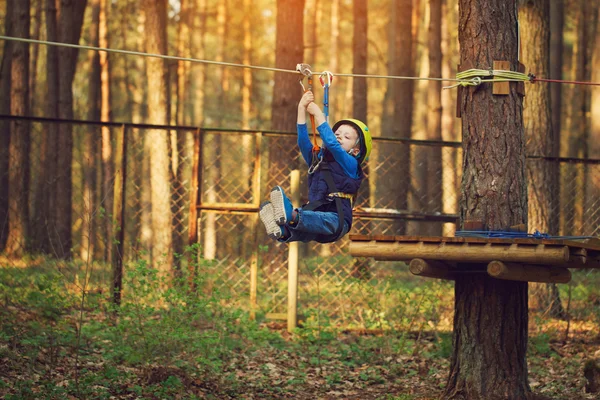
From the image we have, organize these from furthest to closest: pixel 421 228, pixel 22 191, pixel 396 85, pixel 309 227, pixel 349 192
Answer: pixel 421 228 → pixel 396 85 → pixel 22 191 → pixel 349 192 → pixel 309 227

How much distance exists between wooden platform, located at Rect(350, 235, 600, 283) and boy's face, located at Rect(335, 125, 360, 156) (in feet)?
2.51

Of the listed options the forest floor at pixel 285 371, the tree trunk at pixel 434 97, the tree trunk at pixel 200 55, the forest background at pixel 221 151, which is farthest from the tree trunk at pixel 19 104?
the tree trunk at pixel 200 55

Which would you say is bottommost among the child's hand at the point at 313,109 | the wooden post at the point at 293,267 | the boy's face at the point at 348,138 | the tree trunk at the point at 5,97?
the wooden post at the point at 293,267

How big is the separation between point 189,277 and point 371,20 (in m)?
24.0

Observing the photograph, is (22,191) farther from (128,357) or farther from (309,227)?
(309,227)

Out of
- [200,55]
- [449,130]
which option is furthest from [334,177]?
[200,55]

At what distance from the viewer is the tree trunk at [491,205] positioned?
20.6 ft

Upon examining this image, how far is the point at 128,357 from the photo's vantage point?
279 inches

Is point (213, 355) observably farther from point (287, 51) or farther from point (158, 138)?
point (287, 51)

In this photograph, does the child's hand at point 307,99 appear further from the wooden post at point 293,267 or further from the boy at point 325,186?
the wooden post at point 293,267

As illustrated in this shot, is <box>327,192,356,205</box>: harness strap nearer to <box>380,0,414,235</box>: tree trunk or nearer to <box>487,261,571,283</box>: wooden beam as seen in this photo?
<box>487,261,571,283</box>: wooden beam

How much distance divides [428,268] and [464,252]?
0.34 metres

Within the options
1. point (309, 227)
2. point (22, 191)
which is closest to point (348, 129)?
point (309, 227)

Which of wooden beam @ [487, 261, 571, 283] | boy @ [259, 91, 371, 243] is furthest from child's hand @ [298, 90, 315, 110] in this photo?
wooden beam @ [487, 261, 571, 283]
